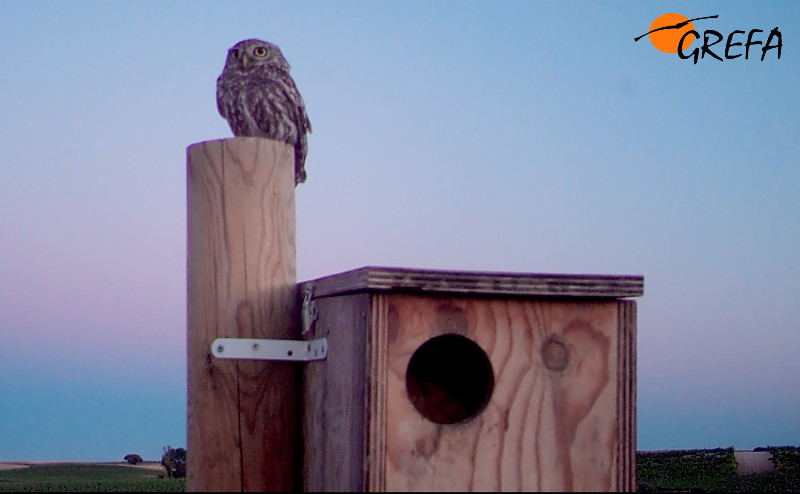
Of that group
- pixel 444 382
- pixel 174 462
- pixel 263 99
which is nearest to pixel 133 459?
pixel 174 462

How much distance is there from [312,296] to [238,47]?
3710 millimetres

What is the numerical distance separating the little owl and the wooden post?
2.42 meters

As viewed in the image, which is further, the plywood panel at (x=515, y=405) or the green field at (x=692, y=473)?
the green field at (x=692, y=473)

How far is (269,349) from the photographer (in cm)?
298

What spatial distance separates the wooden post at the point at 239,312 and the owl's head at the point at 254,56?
308cm

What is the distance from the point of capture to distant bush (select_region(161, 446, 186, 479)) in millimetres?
5633

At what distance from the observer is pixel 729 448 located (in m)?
6.29

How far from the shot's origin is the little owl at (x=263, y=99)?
5.52 metres

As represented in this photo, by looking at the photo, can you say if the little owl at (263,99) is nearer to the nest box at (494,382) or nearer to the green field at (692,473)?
the green field at (692,473)

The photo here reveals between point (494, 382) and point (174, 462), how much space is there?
3759 millimetres

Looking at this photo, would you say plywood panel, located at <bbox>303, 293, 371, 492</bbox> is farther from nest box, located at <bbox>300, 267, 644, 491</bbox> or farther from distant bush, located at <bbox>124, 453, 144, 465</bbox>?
distant bush, located at <bbox>124, 453, 144, 465</bbox>

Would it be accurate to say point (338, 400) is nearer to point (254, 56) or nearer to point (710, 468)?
point (254, 56)

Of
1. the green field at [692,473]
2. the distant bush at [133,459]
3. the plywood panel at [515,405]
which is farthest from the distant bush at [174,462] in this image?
the plywood panel at [515,405]

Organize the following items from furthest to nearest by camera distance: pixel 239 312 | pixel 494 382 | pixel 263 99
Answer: pixel 263 99 < pixel 239 312 < pixel 494 382
